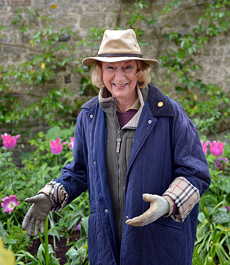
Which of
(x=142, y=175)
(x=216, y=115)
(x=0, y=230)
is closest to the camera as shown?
(x=142, y=175)

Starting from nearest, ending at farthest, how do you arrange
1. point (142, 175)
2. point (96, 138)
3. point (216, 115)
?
point (142, 175) → point (96, 138) → point (216, 115)

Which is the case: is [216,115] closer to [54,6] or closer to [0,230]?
[54,6]

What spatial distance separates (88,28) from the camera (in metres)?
5.92

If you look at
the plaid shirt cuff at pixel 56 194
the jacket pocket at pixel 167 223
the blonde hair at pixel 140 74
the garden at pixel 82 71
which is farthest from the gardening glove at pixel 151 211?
the garden at pixel 82 71

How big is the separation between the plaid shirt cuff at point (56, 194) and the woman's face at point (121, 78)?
51 cm

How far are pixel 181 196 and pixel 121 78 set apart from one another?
0.60 metres

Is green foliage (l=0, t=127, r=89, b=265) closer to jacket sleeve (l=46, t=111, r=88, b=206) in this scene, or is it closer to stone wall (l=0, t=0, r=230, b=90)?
jacket sleeve (l=46, t=111, r=88, b=206)

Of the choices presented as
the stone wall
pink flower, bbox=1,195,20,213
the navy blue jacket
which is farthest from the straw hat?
the stone wall

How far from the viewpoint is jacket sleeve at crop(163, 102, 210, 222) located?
144 centimetres

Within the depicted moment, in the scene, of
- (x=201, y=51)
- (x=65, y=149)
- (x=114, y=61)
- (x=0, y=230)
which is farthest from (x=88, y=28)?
(x=114, y=61)

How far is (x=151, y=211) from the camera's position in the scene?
52.2 inches

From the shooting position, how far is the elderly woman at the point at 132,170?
1.55 metres

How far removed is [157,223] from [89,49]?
4.84 metres

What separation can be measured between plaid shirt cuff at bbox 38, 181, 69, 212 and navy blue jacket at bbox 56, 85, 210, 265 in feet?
0.53
